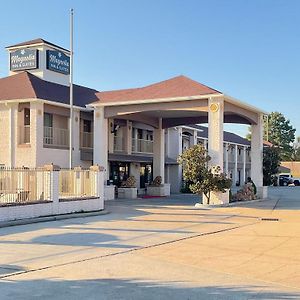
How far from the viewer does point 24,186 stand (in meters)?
18.2

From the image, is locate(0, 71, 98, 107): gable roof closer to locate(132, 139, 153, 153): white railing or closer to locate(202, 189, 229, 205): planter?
locate(132, 139, 153, 153): white railing

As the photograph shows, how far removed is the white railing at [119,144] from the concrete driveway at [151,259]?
52.8 ft

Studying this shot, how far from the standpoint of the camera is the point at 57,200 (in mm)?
19141

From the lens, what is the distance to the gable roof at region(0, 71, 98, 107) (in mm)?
28766

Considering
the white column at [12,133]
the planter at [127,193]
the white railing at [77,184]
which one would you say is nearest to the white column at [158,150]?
the planter at [127,193]

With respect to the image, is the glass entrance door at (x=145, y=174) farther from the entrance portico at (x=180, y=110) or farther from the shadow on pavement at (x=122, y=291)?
the shadow on pavement at (x=122, y=291)

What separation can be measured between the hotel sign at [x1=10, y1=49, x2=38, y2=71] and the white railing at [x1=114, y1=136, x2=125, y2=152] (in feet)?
24.0

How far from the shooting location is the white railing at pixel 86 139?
31833 millimetres

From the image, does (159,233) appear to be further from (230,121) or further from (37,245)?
(230,121)

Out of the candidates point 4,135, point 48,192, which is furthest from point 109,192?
point 48,192

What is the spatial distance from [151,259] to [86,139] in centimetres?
2262

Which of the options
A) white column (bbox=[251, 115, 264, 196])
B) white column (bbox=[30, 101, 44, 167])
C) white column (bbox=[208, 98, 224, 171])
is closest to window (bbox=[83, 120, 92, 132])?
white column (bbox=[30, 101, 44, 167])

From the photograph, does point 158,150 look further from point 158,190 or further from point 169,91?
point 169,91

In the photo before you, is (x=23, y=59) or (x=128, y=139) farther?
(x=128, y=139)
